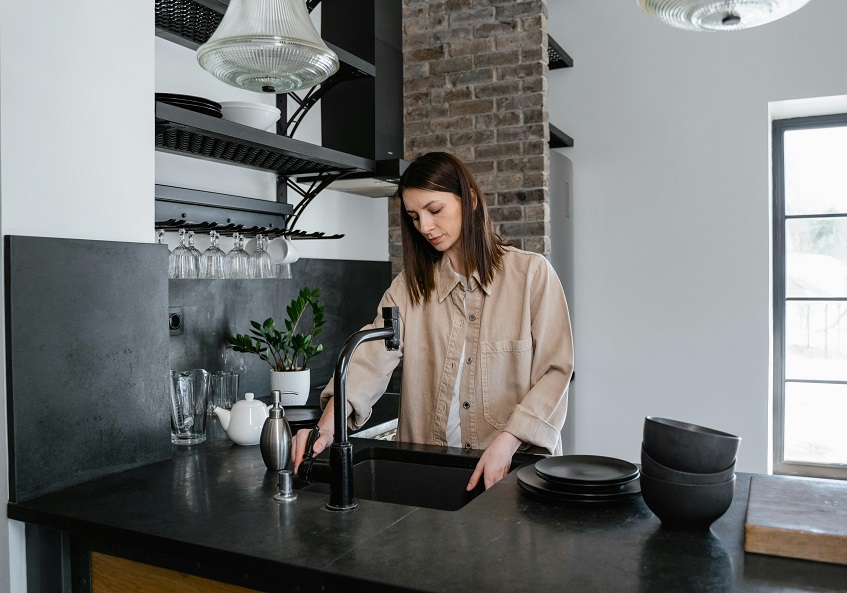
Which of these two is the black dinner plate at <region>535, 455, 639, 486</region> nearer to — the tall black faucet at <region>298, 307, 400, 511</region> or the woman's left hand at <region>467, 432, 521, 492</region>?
the woman's left hand at <region>467, 432, 521, 492</region>

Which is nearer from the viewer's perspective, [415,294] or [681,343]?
[415,294]

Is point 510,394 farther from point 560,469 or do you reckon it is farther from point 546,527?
point 546,527

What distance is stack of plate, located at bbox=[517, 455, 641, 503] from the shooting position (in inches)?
56.0

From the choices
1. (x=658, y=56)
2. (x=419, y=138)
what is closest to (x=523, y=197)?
(x=419, y=138)

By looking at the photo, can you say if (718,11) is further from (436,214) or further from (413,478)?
(413,478)

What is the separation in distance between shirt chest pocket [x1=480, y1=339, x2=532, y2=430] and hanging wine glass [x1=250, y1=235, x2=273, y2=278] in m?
0.84

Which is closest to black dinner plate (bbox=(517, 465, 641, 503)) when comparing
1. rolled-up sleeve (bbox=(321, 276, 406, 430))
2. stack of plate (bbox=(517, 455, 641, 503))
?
stack of plate (bbox=(517, 455, 641, 503))

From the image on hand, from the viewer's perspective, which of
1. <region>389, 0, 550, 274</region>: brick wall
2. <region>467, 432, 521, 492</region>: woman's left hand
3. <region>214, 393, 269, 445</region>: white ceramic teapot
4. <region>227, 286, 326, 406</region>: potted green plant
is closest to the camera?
<region>467, 432, 521, 492</region>: woman's left hand

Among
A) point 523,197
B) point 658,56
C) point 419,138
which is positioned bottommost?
point 523,197

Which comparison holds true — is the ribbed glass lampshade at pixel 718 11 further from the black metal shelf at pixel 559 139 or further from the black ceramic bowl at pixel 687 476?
the black metal shelf at pixel 559 139

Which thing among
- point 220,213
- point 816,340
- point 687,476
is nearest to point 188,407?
point 220,213

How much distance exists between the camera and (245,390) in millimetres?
2764

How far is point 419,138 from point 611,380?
1617mm

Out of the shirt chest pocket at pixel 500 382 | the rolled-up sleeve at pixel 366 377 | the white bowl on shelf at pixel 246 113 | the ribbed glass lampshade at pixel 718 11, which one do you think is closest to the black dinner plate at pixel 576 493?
the shirt chest pocket at pixel 500 382
